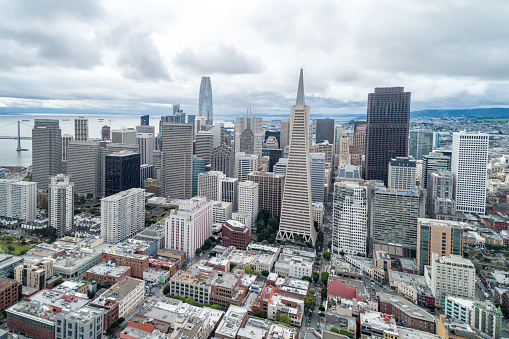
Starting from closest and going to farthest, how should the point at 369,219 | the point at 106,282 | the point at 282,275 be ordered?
the point at 106,282 < the point at 282,275 < the point at 369,219

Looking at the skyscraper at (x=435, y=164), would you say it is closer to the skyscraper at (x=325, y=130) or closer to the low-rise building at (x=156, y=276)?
the low-rise building at (x=156, y=276)

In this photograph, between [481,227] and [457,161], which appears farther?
[457,161]

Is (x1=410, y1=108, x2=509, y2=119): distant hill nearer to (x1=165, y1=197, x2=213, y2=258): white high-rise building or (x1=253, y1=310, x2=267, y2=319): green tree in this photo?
(x1=165, y1=197, x2=213, y2=258): white high-rise building

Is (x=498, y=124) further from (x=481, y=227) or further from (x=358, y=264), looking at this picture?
(x=358, y=264)

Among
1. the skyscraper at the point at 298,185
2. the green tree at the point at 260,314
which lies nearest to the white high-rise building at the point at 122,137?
the skyscraper at the point at 298,185

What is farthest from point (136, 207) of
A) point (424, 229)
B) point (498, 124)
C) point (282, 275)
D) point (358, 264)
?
point (498, 124)

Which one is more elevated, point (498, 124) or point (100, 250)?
point (498, 124)
